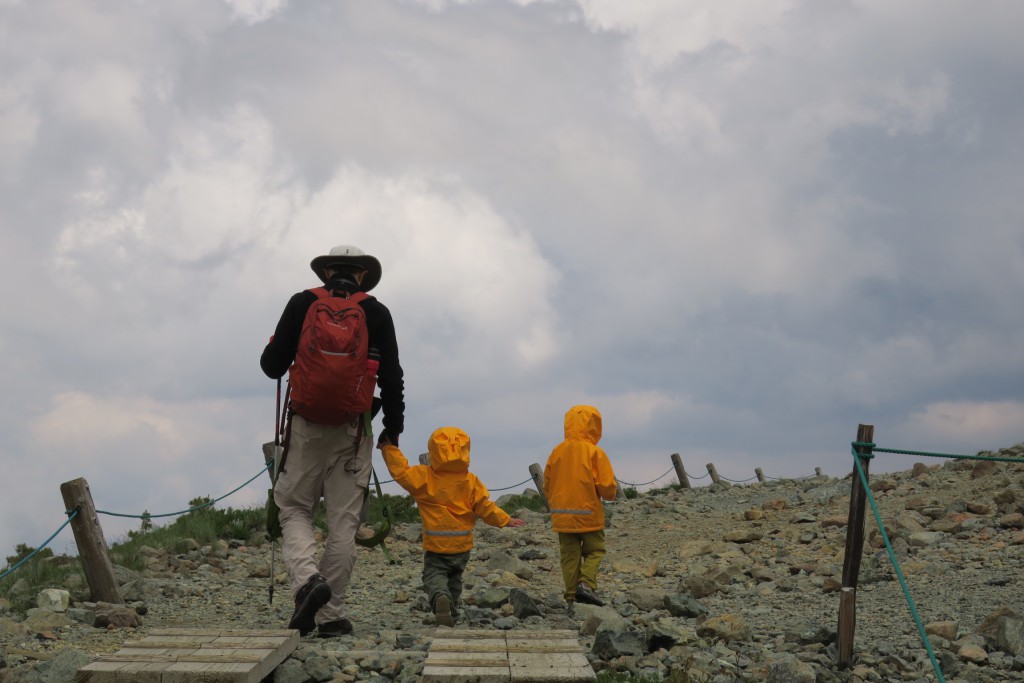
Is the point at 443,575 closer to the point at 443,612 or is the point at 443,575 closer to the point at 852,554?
the point at 443,612

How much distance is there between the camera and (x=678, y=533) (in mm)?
15219

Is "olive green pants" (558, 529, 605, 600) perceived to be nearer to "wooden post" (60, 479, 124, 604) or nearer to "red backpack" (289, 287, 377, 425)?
"red backpack" (289, 287, 377, 425)

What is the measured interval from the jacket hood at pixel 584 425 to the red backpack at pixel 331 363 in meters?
3.33

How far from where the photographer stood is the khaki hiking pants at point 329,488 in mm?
7055

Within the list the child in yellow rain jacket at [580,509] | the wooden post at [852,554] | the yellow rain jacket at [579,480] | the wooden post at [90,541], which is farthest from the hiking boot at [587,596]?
the wooden post at [90,541]

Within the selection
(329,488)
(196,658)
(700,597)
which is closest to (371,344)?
(329,488)

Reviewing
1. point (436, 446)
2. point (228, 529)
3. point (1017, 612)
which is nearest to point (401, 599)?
point (436, 446)

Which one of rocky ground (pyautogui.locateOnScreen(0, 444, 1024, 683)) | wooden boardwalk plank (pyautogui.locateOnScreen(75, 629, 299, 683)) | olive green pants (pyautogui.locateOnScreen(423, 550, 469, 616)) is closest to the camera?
wooden boardwalk plank (pyautogui.locateOnScreen(75, 629, 299, 683))

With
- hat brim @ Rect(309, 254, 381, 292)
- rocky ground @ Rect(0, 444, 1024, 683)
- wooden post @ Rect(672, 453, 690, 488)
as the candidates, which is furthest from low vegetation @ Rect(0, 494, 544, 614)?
wooden post @ Rect(672, 453, 690, 488)

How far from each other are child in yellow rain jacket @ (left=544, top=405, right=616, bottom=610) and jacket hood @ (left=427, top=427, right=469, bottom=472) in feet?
4.83

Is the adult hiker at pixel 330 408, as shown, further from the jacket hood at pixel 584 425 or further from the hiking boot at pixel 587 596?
the hiking boot at pixel 587 596

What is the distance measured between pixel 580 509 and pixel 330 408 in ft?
11.2

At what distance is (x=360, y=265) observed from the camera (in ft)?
24.0

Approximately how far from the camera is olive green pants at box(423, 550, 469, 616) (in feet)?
26.2
